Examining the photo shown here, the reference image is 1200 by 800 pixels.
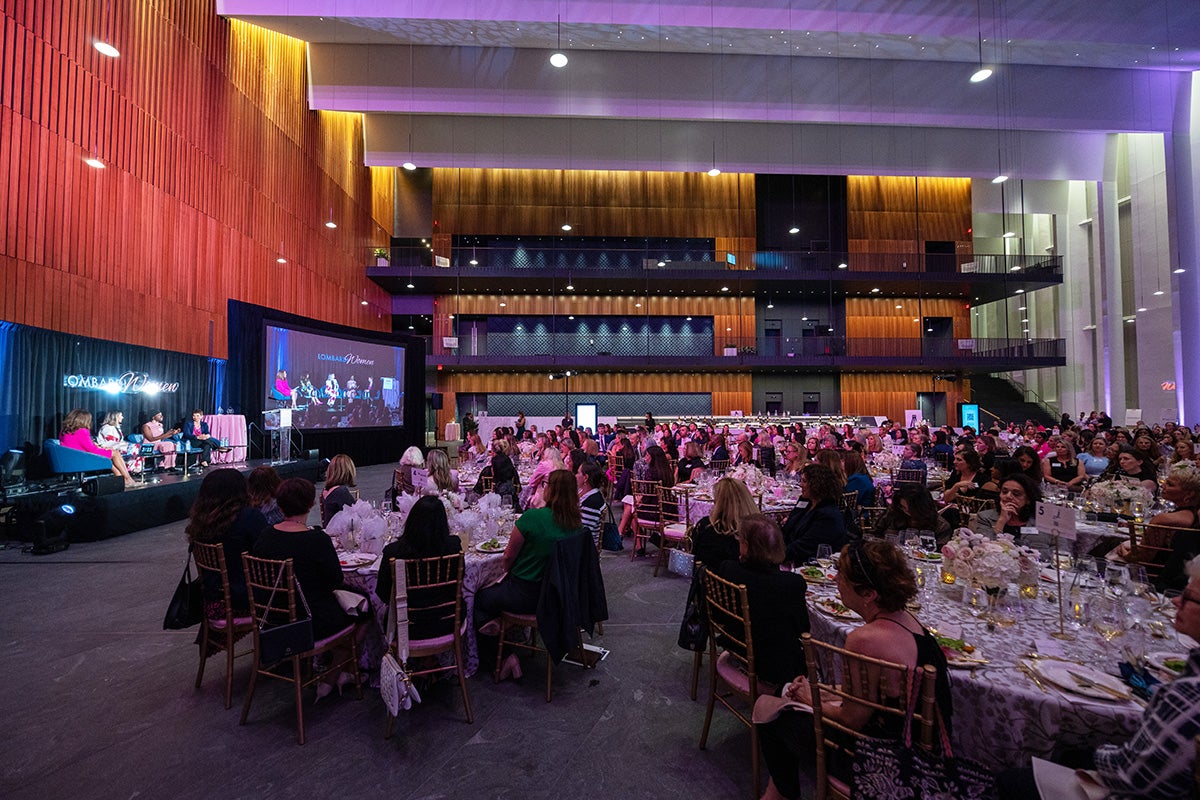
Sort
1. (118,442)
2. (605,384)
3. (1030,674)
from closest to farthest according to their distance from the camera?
(1030,674) < (118,442) < (605,384)

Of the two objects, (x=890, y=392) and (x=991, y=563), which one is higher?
(x=890, y=392)

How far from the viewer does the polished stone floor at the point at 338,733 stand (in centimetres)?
251

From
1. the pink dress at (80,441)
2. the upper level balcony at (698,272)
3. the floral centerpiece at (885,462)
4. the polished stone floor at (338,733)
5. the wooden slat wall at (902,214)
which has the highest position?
the wooden slat wall at (902,214)

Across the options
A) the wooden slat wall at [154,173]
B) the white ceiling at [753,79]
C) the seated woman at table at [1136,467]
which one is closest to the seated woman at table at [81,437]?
the wooden slat wall at [154,173]

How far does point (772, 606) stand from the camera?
2.34m

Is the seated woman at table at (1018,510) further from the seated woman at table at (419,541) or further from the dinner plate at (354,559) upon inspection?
the dinner plate at (354,559)

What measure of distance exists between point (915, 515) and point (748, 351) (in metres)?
17.6

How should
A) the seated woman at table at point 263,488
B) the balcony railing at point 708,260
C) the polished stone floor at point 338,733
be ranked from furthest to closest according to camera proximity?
the balcony railing at point 708,260 → the seated woman at table at point 263,488 → the polished stone floor at point 338,733

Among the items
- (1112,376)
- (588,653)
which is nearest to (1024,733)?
Result: (588,653)

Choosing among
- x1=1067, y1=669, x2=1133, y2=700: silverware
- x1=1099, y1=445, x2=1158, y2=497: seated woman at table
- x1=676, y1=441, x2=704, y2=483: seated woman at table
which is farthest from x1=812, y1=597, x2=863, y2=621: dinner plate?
x1=676, y1=441, x2=704, y2=483: seated woman at table

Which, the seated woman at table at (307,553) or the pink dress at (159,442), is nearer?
the seated woman at table at (307,553)

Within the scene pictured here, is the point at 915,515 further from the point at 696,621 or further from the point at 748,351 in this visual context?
the point at 748,351

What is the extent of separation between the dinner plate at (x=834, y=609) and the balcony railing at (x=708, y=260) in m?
18.6

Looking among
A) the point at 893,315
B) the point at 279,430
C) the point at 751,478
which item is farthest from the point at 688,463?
the point at 893,315
